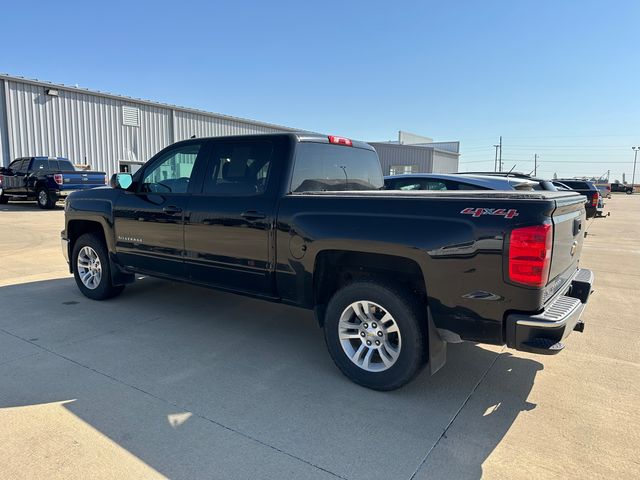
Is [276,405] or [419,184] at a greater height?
[419,184]

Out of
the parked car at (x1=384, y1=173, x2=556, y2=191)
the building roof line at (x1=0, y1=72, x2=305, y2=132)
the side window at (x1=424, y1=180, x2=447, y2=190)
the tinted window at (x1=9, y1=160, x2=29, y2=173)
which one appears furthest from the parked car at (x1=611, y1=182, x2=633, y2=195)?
the tinted window at (x1=9, y1=160, x2=29, y2=173)

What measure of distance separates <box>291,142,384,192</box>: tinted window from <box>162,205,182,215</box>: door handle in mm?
1368

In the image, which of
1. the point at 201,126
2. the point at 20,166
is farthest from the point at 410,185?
the point at 201,126

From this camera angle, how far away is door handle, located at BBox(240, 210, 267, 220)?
3.97 meters

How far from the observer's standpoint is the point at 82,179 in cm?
1745

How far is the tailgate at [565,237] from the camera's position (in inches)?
118

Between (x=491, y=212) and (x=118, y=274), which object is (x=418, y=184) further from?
(x=491, y=212)

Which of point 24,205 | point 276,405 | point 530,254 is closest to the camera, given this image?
point 530,254

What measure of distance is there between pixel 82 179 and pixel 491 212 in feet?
58.5

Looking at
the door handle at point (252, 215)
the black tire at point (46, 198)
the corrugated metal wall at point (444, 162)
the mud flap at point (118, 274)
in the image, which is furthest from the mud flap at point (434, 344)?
the corrugated metal wall at point (444, 162)

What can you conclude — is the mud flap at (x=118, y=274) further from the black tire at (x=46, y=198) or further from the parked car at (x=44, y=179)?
the black tire at (x=46, y=198)

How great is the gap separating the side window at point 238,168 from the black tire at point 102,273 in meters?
1.94

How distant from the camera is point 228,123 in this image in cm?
2928

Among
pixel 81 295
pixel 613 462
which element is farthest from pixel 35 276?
pixel 613 462
